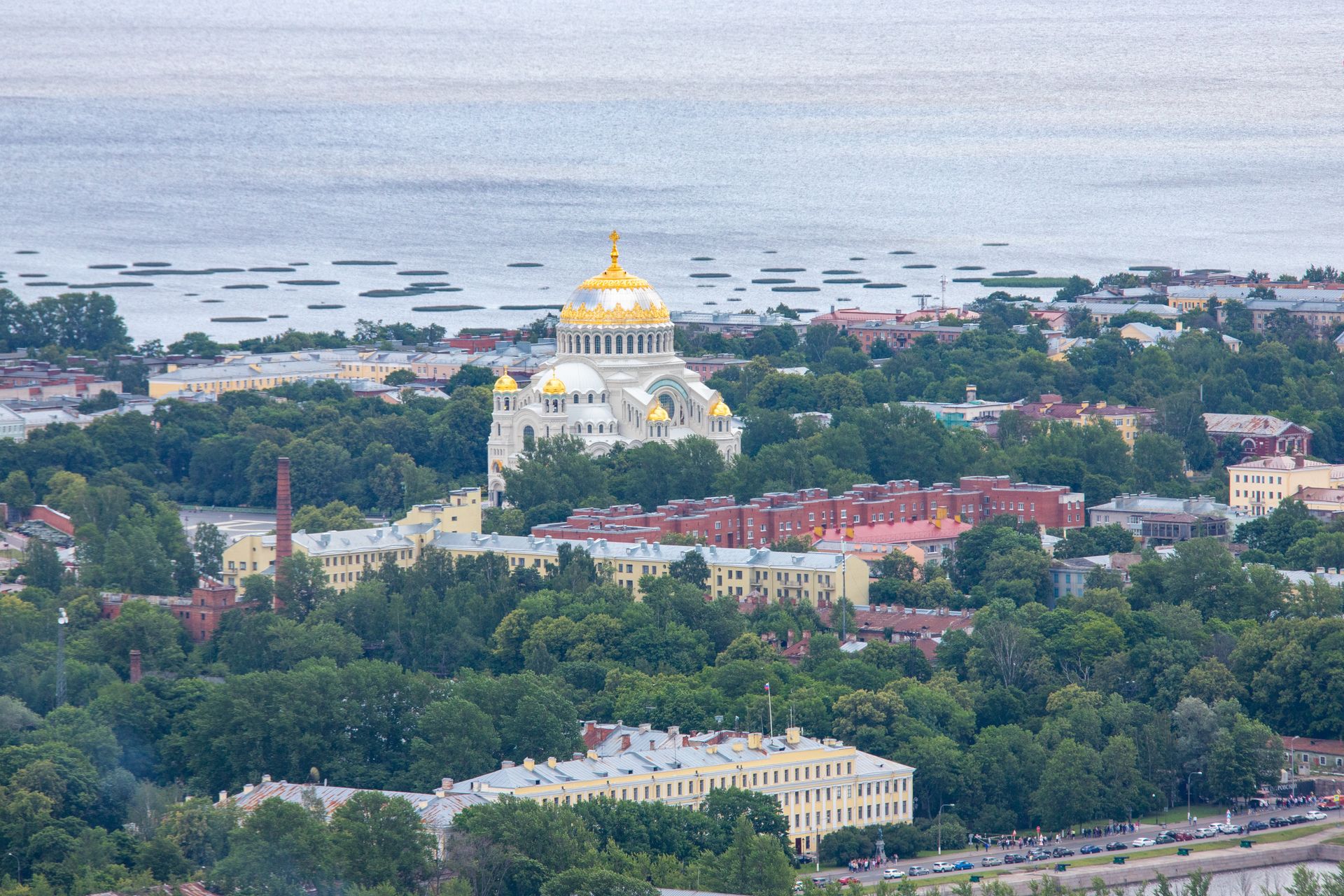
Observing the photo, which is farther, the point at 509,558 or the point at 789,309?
the point at 789,309

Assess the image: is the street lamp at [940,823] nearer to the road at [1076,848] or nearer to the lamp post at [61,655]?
the road at [1076,848]

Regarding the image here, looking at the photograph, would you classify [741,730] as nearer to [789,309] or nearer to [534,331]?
[534,331]

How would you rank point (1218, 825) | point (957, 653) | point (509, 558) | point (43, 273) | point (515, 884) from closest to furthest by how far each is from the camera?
point (515, 884) < point (1218, 825) < point (957, 653) < point (509, 558) < point (43, 273)

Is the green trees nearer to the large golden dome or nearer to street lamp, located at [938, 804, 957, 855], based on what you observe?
street lamp, located at [938, 804, 957, 855]

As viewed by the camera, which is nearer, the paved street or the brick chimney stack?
the brick chimney stack

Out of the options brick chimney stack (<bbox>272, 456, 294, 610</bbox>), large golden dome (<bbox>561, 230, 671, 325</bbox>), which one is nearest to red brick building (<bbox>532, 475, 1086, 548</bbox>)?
brick chimney stack (<bbox>272, 456, 294, 610</bbox>)

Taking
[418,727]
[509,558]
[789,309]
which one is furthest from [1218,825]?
[789,309]

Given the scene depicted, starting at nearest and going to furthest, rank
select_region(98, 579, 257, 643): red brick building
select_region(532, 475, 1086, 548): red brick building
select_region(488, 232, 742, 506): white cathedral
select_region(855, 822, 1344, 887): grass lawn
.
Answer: select_region(855, 822, 1344, 887): grass lawn, select_region(98, 579, 257, 643): red brick building, select_region(532, 475, 1086, 548): red brick building, select_region(488, 232, 742, 506): white cathedral
